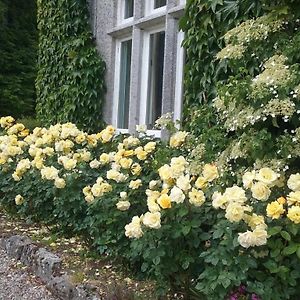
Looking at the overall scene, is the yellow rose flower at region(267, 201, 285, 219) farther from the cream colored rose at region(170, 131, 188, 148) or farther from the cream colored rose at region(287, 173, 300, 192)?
the cream colored rose at region(170, 131, 188, 148)

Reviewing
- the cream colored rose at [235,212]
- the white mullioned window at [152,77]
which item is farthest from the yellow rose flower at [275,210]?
the white mullioned window at [152,77]

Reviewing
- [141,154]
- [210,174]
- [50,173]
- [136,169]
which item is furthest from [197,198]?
[50,173]

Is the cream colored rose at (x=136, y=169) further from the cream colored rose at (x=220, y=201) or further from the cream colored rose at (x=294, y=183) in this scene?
the cream colored rose at (x=294, y=183)

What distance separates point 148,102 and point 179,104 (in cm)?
93

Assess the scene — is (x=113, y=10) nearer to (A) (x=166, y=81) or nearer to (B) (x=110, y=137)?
(A) (x=166, y=81)

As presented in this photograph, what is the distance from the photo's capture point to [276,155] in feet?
10.7

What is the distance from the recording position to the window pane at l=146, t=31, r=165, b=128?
6633 mm

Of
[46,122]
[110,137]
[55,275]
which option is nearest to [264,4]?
[110,137]

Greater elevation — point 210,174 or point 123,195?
point 210,174

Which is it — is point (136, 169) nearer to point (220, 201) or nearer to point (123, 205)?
point (123, 205)

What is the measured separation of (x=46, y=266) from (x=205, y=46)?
8.05 feet

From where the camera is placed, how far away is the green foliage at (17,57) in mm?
16250

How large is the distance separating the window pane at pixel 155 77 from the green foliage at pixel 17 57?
9.96 metres

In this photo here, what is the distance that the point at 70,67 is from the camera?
7949mm
